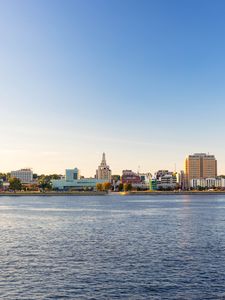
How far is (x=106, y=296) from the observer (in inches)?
1314

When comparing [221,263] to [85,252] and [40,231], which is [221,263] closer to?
[85,252]

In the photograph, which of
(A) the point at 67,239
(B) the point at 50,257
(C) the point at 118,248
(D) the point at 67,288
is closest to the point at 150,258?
(C) the point at 118,248

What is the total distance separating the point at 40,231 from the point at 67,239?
12322 mm

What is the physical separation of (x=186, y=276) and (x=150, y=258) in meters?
8.77

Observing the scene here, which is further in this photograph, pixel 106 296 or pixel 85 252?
pixel 85 252

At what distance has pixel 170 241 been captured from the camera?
199ft

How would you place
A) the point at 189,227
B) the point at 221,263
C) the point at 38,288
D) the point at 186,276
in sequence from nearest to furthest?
the point at 38,288
the point at 186,276
the point at 221,263
the point at 189,227

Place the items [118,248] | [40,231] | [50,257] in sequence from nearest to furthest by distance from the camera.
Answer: [50,257] → [118,248] → [40,231]

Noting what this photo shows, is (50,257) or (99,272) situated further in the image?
(50,257)

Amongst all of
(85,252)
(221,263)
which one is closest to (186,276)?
(221,263)

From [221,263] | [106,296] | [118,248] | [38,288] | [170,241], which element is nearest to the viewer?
[106,296]

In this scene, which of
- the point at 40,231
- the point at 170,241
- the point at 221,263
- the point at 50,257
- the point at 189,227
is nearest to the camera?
the point at 221,263

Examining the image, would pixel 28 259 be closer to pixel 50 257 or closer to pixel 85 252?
pixel 50 257

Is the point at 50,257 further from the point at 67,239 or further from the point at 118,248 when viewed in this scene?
the point at 67,239
